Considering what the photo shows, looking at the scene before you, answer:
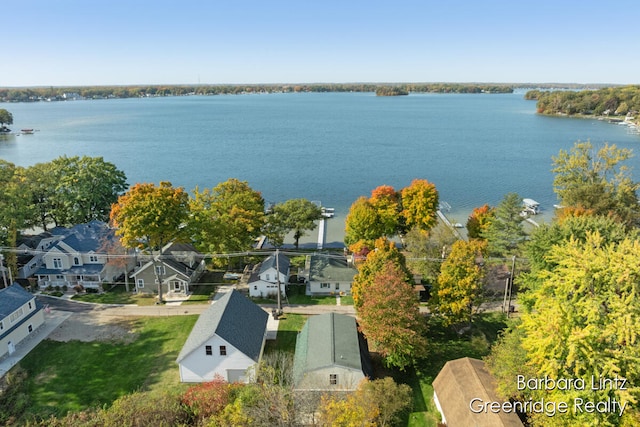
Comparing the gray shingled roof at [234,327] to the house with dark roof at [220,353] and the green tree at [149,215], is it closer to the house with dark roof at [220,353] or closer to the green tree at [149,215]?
the house with dark roof at [220,353]

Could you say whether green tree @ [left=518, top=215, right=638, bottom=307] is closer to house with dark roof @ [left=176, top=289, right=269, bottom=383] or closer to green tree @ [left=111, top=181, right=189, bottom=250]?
house with dark roof @ [left=176, top=289, right=269, bottom=383]

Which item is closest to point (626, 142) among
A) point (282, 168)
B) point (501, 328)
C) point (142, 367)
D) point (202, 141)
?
point (282, 168)

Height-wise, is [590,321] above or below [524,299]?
above

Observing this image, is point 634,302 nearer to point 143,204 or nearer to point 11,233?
point 143,204

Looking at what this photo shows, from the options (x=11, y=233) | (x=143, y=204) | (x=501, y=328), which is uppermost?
(x=143, y=204)

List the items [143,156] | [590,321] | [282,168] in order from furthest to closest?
[143,156] < [282,168] < [590,321]

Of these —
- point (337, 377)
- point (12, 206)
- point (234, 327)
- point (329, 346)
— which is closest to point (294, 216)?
point (234, 327)

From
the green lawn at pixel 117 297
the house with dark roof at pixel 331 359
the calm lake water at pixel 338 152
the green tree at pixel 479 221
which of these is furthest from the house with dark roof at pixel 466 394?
the calm lake water at pixel 338 152
